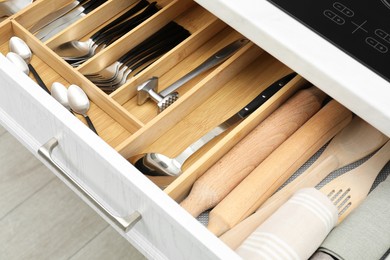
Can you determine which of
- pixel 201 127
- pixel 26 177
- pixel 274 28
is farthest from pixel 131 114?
pixel 26 177

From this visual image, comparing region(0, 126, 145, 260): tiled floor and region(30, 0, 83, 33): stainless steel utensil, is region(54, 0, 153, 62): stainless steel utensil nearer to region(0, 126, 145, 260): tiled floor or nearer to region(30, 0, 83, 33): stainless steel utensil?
region(30, 0, 83, 33): stainless steel utensil

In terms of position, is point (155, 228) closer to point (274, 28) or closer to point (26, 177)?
point (274, 28)

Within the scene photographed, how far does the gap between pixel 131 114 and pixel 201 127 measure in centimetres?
10

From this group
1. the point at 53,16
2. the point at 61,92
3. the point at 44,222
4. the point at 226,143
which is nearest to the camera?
the point at 226,143

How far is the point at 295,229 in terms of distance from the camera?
2.26 feet

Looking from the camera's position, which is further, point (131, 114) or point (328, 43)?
point (131, 114)

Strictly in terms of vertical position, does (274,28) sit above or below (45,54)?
above

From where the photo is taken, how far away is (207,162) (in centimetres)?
78

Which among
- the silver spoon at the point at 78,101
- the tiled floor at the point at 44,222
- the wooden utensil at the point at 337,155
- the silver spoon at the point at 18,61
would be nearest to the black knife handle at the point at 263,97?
the wooden utensil at the point at 337,155

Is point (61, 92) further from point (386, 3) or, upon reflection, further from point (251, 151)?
point (386, 3)

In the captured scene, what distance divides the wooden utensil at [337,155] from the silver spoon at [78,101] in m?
0.28

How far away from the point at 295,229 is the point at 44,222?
2.72 ft

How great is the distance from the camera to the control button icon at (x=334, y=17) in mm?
726

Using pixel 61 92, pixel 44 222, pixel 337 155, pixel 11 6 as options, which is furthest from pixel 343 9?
pixel 44 222
